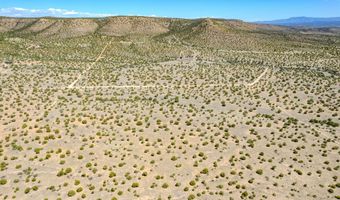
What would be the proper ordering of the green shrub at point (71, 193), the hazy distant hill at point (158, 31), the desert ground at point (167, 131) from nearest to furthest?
the green shrub at point (71, 193)
the desert ground at point (167, 131)
the hazy distant hill at point (158, 31)

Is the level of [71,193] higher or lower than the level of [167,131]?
higher

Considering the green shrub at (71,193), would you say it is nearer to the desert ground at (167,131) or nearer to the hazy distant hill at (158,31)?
the desert ground at (167,131)

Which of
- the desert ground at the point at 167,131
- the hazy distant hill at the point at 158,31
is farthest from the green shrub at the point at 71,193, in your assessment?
the hazy distant hill at the point at 158,31

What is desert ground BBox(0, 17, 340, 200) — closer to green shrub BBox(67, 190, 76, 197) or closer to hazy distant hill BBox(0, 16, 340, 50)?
green shrub BBox(67, 190, 76, 197)

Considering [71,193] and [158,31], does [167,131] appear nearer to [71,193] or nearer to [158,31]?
[71,193]

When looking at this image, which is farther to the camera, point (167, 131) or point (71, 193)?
point (167, 131)

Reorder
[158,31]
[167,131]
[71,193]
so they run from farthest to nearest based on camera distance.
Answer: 1. [158,31]
2. [167,131]
3. [71,193]

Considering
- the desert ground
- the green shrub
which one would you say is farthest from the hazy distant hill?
the green shrub

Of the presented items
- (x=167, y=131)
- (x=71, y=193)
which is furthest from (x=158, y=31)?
(x=71, y=193)
